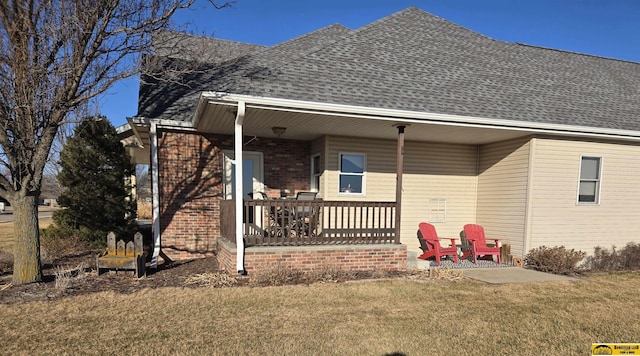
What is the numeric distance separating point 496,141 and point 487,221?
217cm

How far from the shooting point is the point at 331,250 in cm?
638

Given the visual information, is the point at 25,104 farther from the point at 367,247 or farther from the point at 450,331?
the point at 450,331

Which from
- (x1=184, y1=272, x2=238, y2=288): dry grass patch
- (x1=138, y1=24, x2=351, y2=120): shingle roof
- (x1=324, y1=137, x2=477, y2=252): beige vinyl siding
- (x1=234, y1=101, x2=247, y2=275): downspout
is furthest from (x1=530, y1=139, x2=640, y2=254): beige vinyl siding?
(x1=184, y1=272, x2=238, y2=288): dry grass patch

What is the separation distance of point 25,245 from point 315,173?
6065 mm

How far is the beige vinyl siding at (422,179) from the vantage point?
874 centimetres

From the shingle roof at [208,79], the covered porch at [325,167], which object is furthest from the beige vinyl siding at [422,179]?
the shingle roof at [208,79]

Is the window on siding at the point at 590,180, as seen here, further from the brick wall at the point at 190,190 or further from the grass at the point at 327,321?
the brick wall at the point at 190,190

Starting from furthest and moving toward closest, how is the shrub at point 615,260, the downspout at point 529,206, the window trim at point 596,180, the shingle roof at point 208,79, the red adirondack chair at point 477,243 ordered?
the window trim at point 596,180, the shrub at point 615,260, the red adirondack chair at point 477,243, the downspout at point 529,206, the shingle roof at point 208,79

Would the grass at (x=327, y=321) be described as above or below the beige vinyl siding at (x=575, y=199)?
below

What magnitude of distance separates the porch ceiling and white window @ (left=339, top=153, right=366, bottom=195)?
23.8 inches

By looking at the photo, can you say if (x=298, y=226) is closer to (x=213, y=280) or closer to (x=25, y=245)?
(x=213, y=280)

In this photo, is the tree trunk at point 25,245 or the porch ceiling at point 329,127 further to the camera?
the porch ceiling at point 329,127

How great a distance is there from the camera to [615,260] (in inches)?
316

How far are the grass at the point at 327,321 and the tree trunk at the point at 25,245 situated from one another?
118 cm
